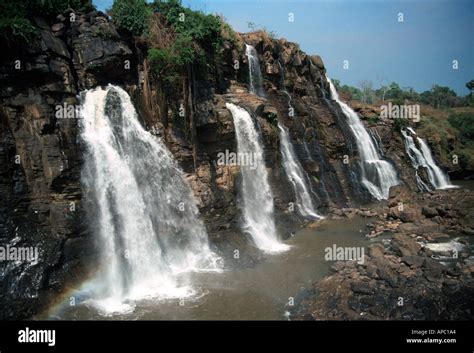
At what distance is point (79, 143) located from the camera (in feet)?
41.3

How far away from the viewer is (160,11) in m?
17.2

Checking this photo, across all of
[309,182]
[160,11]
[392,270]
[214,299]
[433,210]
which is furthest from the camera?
[309,182]

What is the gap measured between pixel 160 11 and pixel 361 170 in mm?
15522

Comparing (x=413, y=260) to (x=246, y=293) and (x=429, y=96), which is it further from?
(x=429, y=96)

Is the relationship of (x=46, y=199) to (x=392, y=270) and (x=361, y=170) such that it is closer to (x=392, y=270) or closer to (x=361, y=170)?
(x=392, y=270)

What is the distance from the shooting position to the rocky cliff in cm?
1131

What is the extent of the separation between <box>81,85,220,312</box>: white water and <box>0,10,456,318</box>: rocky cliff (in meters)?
0.46

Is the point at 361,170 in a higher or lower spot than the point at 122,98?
lower

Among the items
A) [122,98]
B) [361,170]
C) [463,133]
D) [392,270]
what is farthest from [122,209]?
[463,133]

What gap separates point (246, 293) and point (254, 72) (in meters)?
15.6

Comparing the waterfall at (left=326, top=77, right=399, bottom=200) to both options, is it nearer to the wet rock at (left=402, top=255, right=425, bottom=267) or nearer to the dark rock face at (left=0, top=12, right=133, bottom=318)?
the wet rock at (left=402, top=255, right=425, bottom=267)

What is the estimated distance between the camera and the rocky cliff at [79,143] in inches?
445

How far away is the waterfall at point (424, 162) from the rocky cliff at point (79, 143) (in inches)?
279
